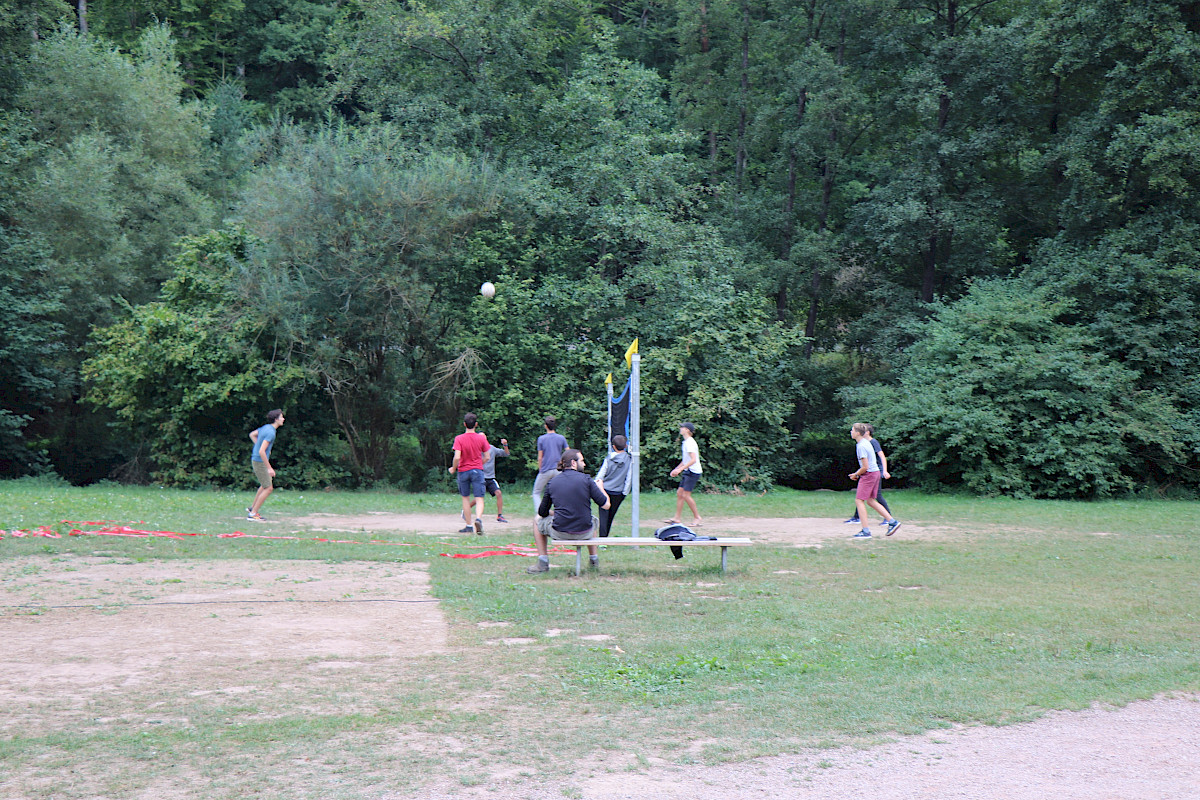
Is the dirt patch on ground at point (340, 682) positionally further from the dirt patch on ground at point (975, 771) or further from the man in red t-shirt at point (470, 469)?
the man in red t-shirt at point (470, 469)

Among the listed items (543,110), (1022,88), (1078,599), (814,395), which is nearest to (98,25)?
(543,110)

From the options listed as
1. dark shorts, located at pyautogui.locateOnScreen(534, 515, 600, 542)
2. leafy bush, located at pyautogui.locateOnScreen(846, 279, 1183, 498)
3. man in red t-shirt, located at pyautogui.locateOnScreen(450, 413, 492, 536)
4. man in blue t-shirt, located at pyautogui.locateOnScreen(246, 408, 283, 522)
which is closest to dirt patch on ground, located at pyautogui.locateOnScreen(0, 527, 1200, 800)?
dark shorts, located at pyautogui.locateOnScreen(534, 515, 600, 542)

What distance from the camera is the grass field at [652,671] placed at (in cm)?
498

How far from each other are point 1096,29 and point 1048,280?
6.14m

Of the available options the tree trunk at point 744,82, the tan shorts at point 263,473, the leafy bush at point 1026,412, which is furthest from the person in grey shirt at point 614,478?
the tree trunk at point 744,82

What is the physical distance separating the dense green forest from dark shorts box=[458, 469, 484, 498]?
9091 millimetres

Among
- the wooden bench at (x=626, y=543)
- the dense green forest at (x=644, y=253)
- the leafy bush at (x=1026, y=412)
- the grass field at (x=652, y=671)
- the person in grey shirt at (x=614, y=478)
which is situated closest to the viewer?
the grass field at (x=652, y=671)

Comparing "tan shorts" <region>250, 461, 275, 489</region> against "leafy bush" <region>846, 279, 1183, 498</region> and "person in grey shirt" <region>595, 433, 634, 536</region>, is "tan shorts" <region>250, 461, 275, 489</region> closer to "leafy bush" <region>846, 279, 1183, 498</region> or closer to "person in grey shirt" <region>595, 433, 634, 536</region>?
"person in grey shirt" <region>595, 433, 634, 536</region>

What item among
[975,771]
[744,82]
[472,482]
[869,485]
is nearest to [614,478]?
[472,482]

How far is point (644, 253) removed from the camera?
25.4 metres

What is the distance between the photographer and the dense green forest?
2262 cm

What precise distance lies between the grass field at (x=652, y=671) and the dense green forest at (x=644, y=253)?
1093 cm

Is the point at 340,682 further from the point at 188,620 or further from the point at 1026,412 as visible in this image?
the point at 1026,412

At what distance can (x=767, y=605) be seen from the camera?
9094 mm
